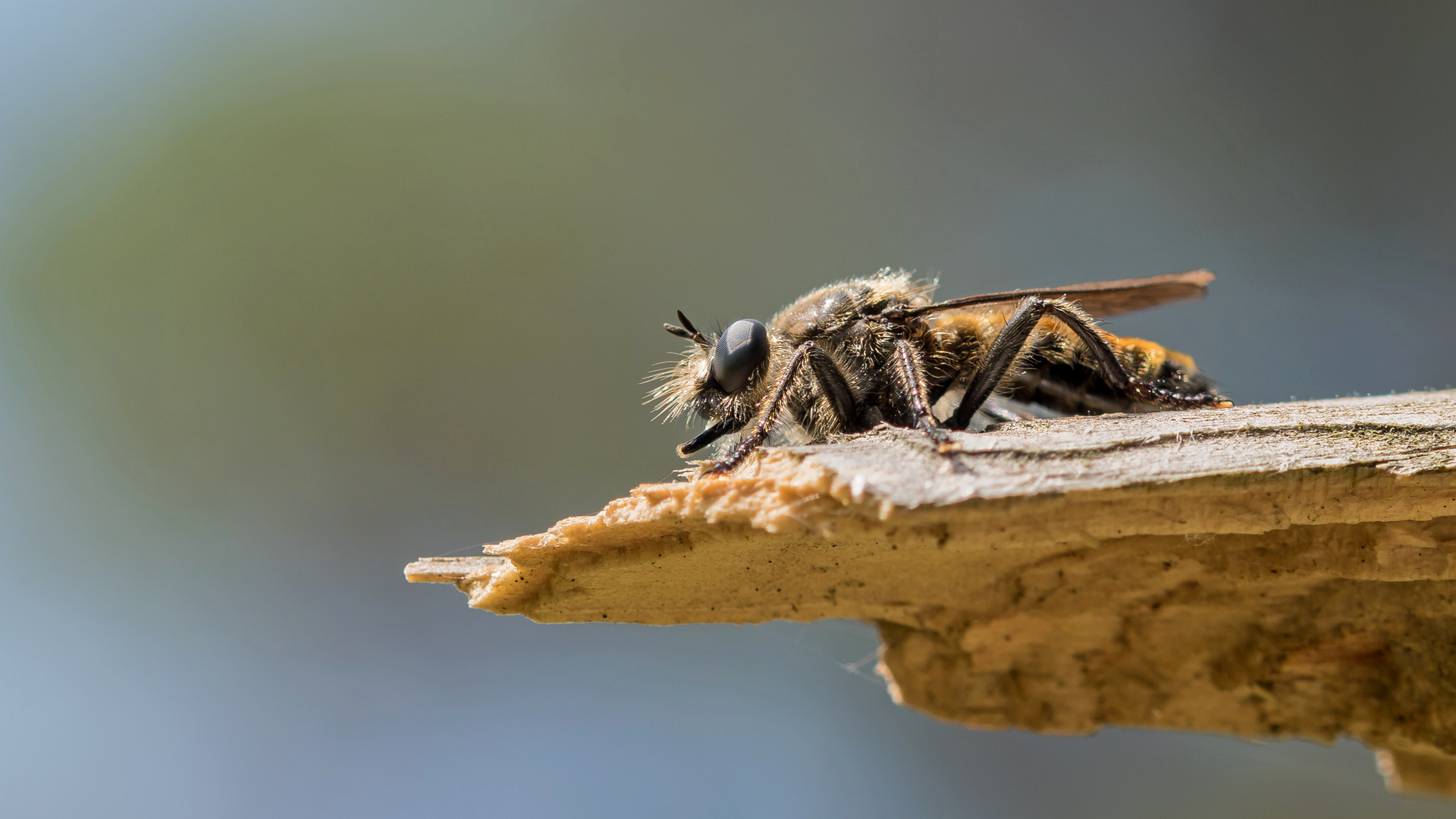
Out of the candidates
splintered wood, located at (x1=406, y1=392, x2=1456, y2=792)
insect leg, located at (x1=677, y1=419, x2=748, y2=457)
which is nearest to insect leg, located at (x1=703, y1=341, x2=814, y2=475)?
splintered wood, located at (x1=406, y1=392, x2=1456, y2=792)

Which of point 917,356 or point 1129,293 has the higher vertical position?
point 1129,293

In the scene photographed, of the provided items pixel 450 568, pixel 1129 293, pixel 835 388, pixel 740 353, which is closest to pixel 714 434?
pixel 740 353

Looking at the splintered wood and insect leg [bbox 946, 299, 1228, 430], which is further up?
insect leg [bbox 946, 299, 1228, 430]

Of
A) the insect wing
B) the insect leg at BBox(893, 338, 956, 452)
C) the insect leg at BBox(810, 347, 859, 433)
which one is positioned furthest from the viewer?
the insect wing

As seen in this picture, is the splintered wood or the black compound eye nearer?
the splintered wood

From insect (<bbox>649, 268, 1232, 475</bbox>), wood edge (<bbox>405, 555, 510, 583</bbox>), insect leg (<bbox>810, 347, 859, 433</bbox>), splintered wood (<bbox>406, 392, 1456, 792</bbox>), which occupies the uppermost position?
insect (<bbox>649, 268, 1232, 475</bbox>)

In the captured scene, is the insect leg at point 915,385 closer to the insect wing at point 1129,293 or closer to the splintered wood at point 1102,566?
the splintered wood at point 1102,566

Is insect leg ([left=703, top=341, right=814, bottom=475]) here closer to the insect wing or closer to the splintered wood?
the splintered wood

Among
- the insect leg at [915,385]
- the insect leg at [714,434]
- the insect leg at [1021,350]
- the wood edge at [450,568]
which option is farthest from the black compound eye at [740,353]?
the wood edge at [450,568]

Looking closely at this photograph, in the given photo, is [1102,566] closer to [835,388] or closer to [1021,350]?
[1021,350]
